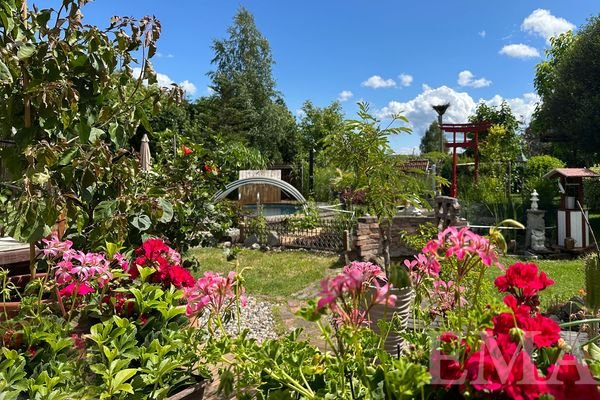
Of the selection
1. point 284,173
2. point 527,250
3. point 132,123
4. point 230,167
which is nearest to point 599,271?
point 132,123

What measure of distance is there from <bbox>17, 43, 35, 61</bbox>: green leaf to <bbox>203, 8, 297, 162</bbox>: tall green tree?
1929cm

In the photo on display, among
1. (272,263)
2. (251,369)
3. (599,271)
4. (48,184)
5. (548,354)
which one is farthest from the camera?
(272,263)

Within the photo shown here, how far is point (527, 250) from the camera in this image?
7.56 metres

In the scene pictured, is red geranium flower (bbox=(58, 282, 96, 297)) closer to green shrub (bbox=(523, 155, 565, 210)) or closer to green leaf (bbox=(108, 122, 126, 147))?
green leaf (bbox=(108, 122, 126, 147))

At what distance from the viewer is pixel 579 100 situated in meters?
11.2

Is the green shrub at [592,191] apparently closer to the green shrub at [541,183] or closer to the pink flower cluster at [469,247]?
the green shrub at [541,183]

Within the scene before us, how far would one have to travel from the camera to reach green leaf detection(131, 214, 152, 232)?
1.83m

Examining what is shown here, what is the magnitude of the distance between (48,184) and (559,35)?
18.1m

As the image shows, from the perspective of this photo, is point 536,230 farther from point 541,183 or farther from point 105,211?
point 105,211

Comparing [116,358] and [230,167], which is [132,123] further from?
[230,167]

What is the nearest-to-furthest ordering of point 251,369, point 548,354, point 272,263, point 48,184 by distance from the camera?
point 548,354 → point 251,369 → point 48,184 → point 272,263

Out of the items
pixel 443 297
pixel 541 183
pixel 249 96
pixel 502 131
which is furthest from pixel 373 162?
pixel 249 96

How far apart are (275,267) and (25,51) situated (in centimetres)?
529

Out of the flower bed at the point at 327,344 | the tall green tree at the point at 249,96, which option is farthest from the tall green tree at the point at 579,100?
the tall green tree at the point at 249,96
